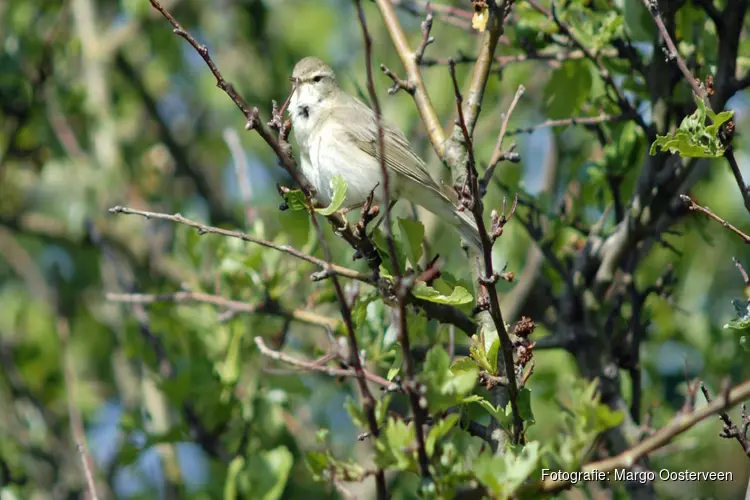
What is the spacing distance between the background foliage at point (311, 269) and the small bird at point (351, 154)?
30cm

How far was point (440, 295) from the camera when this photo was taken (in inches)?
111

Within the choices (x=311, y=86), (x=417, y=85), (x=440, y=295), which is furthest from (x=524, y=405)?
(x=311, y=86)

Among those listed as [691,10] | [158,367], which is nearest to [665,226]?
[691,10]

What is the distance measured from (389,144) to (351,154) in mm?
242

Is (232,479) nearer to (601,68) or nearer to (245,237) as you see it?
(245,237)

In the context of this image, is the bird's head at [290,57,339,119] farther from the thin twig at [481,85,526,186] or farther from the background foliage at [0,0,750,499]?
the thin twig at [481,85,526,186]

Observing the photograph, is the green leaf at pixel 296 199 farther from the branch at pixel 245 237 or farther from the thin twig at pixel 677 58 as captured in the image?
the thin twig at pixel 677 58

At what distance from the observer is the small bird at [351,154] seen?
4676 millimetres

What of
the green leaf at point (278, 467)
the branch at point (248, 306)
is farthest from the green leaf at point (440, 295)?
the green leaf at point (278, 467)

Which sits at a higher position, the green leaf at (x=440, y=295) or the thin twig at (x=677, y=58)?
the thin twig at (x=677, y=58)

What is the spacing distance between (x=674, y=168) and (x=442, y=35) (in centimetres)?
431

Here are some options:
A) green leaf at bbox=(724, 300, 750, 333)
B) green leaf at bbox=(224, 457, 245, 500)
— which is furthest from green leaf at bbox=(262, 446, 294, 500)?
green leaf at bbox=(724, 300, 750, 333)

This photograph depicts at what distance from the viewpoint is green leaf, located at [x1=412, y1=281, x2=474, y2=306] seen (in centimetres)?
280

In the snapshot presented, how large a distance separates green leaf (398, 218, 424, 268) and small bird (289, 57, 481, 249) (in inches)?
59.6
